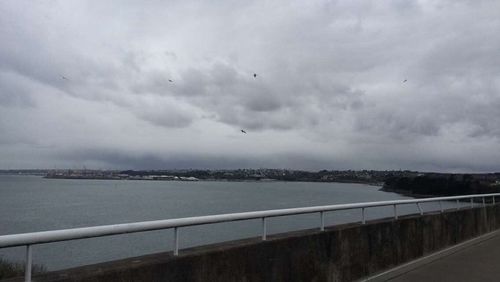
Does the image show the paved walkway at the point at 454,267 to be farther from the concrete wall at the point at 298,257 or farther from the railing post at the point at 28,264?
the railing post at the point at 28,264

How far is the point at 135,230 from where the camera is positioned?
4.31 meters

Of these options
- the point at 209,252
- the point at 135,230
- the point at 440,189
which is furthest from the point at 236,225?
the point at 440,189

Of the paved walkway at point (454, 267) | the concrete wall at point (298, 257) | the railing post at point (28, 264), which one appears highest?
the railing post at point (28, 264)

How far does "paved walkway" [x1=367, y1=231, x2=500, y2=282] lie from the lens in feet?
27.8

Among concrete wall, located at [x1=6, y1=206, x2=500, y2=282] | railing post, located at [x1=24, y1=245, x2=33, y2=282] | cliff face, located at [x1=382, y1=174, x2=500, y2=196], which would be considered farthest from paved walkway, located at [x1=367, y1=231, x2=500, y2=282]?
cliff face, located at [x1=382, y1=174, x2=500, y2=196]

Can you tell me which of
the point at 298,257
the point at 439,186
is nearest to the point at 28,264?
the point at 298,257

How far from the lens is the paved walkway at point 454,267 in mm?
8477

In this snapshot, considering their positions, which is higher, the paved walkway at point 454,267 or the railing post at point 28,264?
the railing post at point 28,264

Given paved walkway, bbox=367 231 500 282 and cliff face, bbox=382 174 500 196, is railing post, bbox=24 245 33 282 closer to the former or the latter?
paved walkway, bbox=367 231 500 282

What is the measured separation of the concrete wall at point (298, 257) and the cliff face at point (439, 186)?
35.1 meters

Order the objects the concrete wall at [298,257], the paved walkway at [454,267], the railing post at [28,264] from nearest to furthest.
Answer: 1. the railing post at [28,264]
2. the concrete wall at [298,257]
3. the paved walkway at [454,267]

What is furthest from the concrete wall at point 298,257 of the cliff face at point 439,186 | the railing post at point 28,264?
the cliff face at point 439,186

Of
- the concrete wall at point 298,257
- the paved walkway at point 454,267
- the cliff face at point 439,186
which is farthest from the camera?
the cliff face at point 439,186

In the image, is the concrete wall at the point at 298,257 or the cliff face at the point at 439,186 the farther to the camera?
the cliff face at the point at 439,186
